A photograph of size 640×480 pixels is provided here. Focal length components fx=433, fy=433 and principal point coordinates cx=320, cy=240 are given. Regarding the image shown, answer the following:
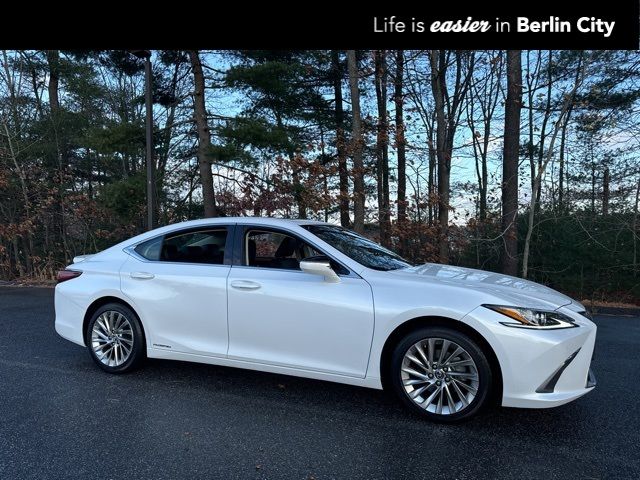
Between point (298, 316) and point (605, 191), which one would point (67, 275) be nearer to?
point (298, 316)

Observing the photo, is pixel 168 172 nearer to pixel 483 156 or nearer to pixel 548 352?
pixel 483 156

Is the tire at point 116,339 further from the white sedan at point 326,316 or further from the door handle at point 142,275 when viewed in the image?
the door handle at point 142,275

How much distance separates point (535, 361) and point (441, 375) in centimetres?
63

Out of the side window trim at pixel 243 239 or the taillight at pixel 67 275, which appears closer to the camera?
the side window trim at pixel 243 239

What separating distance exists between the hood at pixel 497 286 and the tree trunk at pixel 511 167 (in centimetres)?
740

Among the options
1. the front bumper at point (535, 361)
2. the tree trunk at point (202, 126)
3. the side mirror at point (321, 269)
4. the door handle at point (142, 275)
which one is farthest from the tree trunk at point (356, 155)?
the front bumper at point (535, 361)

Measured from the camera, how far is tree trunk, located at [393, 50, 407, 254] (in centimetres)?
1148

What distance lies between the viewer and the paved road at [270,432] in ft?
8.46

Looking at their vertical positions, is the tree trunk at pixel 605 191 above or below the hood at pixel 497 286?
above

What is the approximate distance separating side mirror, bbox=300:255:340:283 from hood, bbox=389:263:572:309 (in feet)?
1.73

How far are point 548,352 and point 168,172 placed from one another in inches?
563
